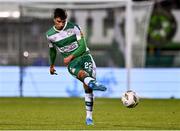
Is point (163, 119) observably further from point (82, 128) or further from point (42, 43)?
point (42, 43)

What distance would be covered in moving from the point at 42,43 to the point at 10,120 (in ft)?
45.4

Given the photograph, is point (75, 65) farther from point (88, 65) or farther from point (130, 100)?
point (130, 100)

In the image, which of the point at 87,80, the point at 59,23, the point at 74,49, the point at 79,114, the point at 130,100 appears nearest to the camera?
the point at 87,80

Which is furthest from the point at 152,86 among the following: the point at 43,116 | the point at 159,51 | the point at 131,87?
the point at 159,51

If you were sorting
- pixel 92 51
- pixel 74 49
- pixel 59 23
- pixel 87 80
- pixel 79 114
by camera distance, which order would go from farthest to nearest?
pixel 92 51 → pixel 79 114 → pixel 74 49 → pixel 59 23 → pixel 87 80

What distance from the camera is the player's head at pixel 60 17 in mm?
14985

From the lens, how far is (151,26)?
3938 centimetres

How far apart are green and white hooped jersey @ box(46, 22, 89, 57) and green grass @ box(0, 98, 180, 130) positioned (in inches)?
57.0

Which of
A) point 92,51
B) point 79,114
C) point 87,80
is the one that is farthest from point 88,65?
point 92,51

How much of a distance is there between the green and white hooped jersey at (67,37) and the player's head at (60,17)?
0.34 ft

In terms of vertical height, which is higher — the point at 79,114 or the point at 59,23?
the point at 59,23

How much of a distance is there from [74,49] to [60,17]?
71 centimetres

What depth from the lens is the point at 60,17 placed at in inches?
593

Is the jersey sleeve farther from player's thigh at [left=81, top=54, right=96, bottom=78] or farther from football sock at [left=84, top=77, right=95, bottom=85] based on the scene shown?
football sock at [left=84, top=77, right=95, bottom=85]
